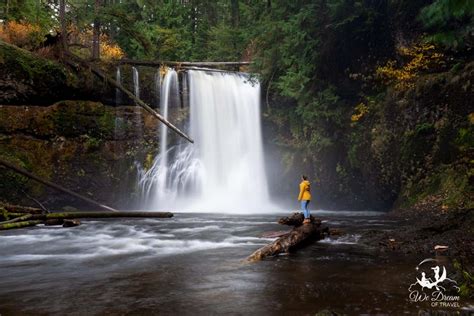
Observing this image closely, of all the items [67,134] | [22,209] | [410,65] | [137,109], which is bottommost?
[22,209]

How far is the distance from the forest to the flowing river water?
2.82 metres

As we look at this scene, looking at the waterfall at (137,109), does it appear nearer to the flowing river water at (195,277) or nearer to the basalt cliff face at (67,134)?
the basalt cliff face at (67,134)

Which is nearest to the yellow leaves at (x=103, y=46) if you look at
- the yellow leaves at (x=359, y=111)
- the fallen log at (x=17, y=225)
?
the yellow leaves at (x=359, y=111)

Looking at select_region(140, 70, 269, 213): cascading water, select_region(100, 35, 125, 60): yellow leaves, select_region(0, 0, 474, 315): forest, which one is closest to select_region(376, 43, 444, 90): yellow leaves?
select_region(0, 0, 474, 315): forest

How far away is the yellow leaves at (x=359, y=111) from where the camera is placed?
18.7 m

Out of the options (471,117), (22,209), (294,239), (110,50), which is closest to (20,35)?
(110,50)

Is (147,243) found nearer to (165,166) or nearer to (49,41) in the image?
(165,166)

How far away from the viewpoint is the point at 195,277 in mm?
7312

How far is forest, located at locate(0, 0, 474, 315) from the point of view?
15.5 m

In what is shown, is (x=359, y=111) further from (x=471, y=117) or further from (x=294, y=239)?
(x=294, y=239)

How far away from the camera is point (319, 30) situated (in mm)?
→ 19094

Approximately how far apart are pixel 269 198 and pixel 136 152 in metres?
8.29

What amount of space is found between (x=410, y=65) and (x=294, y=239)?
431 inches

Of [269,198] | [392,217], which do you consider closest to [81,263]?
[392,217]
